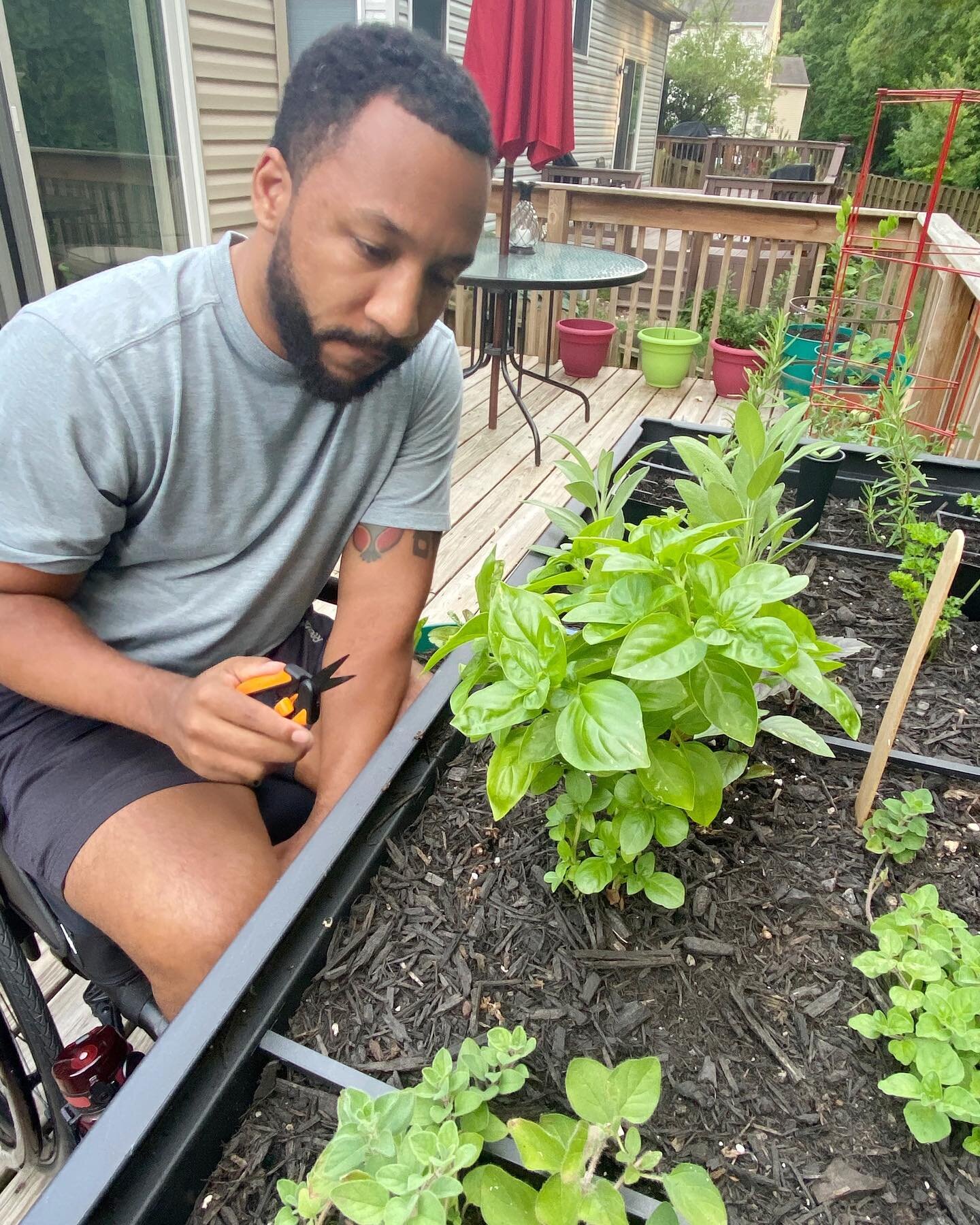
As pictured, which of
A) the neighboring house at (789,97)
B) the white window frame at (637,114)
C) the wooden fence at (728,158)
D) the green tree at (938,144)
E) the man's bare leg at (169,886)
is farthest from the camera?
the neighboring house at (789,97)

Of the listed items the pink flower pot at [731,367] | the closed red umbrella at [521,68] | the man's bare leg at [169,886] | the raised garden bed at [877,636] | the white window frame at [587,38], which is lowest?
the pink flower pot at [731,367]

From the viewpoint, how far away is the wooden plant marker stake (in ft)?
2.68

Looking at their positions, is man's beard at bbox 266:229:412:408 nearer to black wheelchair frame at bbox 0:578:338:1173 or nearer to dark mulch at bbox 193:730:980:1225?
dark mulch at bbox 193:730:980:1225

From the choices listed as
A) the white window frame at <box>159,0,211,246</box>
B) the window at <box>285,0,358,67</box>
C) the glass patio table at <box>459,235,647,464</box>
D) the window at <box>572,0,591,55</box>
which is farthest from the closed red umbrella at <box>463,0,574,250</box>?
the window at <box>572,0,591,55</box>

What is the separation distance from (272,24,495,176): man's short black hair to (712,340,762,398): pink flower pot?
3.86 metres

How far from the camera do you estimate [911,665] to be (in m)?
0.86

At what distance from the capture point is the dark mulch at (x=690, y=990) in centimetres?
66

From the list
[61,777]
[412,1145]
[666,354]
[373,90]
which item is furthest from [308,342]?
[666,354]

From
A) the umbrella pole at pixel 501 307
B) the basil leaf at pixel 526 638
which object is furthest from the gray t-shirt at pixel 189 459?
the umbrella pole at pixel 501 307

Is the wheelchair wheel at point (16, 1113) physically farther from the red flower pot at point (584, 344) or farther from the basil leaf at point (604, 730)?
the red flower pot at point (584, 344)

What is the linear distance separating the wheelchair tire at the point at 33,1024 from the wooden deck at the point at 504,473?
13 centimetres

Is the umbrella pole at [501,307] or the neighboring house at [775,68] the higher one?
the neighboring house at [775,68]

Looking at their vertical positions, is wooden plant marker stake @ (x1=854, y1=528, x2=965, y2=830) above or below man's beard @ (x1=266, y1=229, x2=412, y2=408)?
below

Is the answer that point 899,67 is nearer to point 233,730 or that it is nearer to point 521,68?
point 521,68
